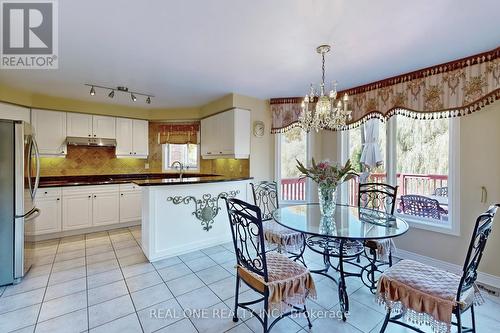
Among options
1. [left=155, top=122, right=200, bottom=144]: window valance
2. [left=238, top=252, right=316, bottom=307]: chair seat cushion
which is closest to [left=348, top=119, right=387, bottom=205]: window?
[left=238, top=252, right=316, bottom=307]: chair seat cushion

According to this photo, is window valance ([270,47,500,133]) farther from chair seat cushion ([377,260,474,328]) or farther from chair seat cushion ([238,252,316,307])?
chair seat cushion ([238,252,316,307])

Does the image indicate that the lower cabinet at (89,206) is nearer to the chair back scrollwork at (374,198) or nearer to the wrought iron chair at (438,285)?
the chair back scrollwork at (374,198)

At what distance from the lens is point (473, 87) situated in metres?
2.51

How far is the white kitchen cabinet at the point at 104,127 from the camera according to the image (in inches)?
179

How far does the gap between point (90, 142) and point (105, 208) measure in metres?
1.34

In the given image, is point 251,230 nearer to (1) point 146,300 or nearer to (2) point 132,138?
(1) point 146,300

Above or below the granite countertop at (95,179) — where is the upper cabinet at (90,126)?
Result: above

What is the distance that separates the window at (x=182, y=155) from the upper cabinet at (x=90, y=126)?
1.18 metres

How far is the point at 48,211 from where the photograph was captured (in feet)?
12.4

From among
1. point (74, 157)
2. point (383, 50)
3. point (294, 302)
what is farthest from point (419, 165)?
point (74, 157)

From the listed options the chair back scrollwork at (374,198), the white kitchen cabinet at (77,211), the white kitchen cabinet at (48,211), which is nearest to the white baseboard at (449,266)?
the chair back scrollwork at (374,198)

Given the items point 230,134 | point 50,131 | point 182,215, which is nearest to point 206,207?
point 182,215

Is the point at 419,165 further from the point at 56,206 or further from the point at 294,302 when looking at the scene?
the point at 56,206

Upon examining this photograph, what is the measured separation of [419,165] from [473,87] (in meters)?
1.08
